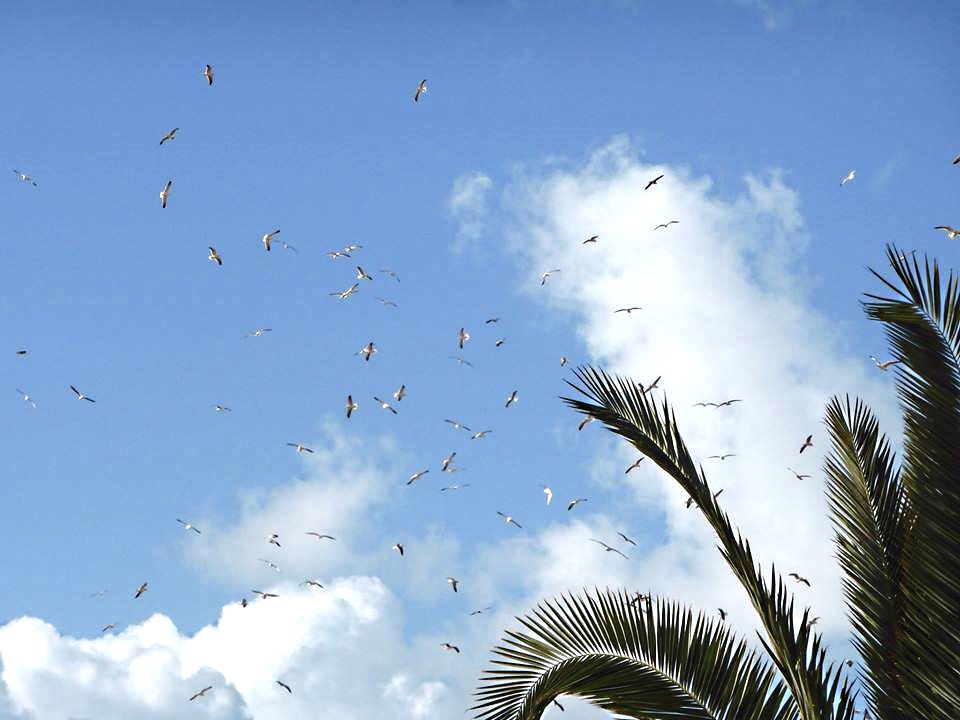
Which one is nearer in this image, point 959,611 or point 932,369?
point 959,611

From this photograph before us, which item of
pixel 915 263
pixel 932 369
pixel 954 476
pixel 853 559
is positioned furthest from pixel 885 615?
pixel 915 263

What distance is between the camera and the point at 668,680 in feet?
33.6

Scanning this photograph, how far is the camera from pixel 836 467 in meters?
11.8

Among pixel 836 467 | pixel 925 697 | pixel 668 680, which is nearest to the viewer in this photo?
pixel 925 697

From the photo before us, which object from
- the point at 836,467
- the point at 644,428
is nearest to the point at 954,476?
the point at 836,467

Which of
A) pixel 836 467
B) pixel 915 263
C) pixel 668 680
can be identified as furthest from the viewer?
pixel 836 467

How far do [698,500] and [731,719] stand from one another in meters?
1.82

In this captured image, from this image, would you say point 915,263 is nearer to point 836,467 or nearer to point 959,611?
point 836,467

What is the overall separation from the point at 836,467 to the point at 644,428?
2.47 meters

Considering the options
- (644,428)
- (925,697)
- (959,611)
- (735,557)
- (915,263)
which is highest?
(915,263)

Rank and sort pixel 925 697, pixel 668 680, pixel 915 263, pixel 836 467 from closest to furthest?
1. pixel 925 697
2. pixel 668 680
3. pixel 915 263
4. pixel 836 467

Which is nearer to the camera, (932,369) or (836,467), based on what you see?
(932,369)

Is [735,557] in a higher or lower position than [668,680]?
higher

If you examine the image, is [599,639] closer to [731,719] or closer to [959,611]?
[731,719]
